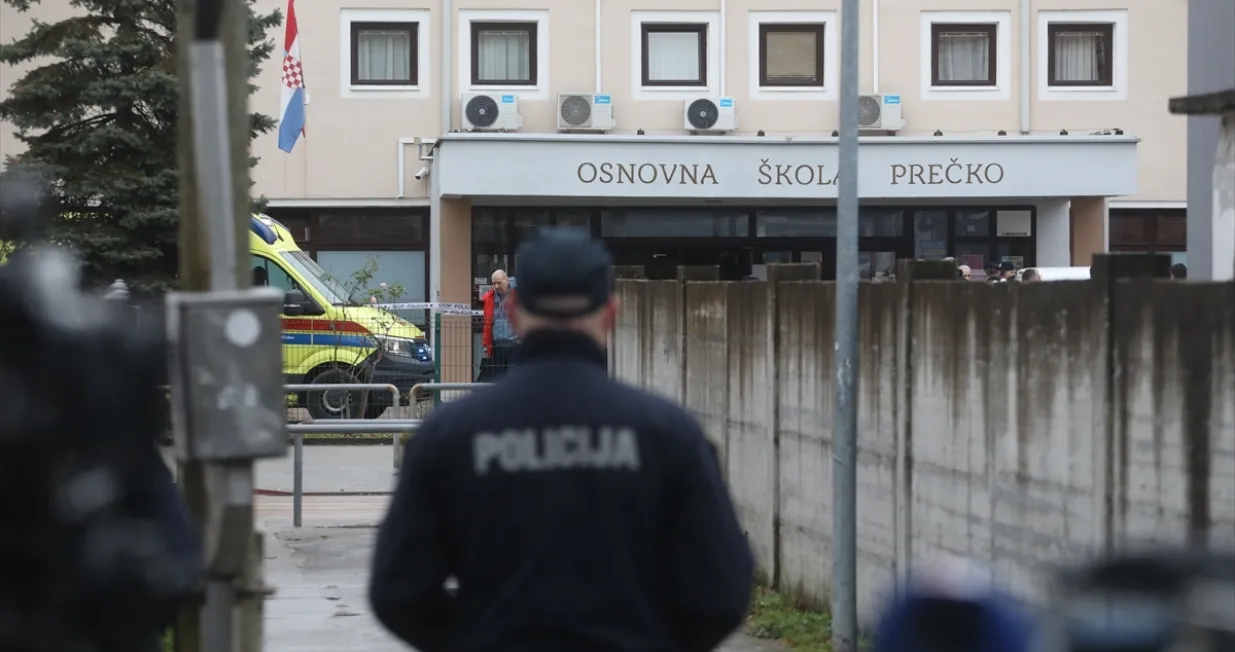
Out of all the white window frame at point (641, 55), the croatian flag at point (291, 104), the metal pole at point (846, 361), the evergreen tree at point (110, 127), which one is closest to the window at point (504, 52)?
the white window frame at point (641, 55)

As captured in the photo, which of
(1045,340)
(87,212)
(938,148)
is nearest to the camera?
(1045,340)

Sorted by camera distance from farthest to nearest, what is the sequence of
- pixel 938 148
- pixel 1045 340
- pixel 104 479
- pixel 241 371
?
pixel 938 148
pixel 1045 340
pixel 241 371
pixel 104 479

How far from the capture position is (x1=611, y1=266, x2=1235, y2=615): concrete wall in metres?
6.01

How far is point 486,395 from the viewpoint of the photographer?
365 centimetres

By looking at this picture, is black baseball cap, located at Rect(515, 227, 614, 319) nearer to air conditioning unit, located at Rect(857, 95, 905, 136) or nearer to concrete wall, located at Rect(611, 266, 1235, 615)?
concrete wall, located at Rect(611, 266, 1235, 615)

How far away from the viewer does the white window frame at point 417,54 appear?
89.5 ft

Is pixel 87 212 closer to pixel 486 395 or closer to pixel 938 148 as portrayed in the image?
pixel 938 148

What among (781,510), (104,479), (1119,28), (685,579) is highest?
(1119,28)

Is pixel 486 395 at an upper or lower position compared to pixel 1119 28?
lower

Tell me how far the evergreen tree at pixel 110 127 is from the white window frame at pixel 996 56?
12.5 m

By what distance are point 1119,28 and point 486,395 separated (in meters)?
26.2

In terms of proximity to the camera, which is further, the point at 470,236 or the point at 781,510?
the point at 470,236

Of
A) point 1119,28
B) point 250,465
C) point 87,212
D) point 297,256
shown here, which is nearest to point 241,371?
point 250,465

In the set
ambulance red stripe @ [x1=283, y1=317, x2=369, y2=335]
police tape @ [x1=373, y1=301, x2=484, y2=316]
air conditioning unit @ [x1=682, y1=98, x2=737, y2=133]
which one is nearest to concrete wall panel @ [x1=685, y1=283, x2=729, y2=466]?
ambulance red stripe @ [x1=283, y1=317, x2=369, y2=335]
